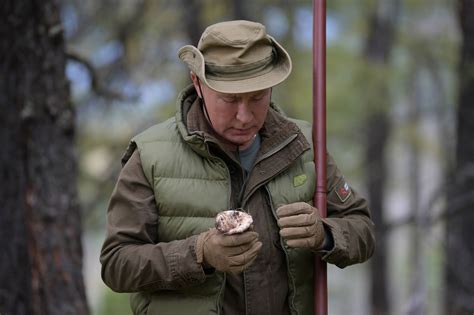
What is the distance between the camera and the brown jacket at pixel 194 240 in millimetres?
2551

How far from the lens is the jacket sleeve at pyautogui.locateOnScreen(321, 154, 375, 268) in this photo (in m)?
2.69

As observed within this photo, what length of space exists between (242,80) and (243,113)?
0.38 feet

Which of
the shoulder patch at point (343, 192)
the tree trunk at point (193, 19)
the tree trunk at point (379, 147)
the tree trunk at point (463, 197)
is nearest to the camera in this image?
the shoulder patch at point (343, 192)

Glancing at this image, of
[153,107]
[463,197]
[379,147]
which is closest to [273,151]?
[463,197]

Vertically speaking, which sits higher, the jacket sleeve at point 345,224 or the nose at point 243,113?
the nose at point 243,113

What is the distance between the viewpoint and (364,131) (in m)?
14.3

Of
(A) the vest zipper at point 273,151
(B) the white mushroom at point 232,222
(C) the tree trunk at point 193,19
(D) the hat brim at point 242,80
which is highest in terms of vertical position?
(D) the hat brim at point 242,80

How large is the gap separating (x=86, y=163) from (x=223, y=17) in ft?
13.9

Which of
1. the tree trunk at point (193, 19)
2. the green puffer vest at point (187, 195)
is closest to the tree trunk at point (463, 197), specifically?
the tree trunk at point (193, 19)

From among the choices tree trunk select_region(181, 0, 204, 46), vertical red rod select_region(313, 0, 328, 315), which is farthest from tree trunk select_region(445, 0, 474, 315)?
vertical red rod select_region(313, 0, 328, 315)

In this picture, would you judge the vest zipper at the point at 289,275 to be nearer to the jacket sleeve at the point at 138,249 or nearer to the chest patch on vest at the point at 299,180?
the chest patch on vest at the point at 299,180

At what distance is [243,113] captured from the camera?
2656 millimetres

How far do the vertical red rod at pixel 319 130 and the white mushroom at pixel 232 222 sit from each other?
44 centimetres

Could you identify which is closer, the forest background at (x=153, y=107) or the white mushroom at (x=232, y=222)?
the white mushroom at (x=232, y=222)
